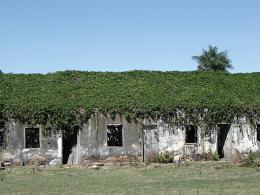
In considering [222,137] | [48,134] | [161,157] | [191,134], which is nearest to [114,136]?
[161,157]

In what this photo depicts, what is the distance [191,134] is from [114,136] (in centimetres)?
416

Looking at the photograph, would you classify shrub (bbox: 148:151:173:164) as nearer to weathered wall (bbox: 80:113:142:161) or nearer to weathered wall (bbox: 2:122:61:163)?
weathered wall (bbox: 80:113:142:161)

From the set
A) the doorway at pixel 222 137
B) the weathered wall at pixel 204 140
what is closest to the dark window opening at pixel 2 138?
the weathered wall at pixel 204 140

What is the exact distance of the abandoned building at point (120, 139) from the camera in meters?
25.8

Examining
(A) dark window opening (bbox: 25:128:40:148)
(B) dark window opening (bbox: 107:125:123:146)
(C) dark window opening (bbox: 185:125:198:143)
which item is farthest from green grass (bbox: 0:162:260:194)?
(B) dark window opening (bbox: 107:125:123:146)

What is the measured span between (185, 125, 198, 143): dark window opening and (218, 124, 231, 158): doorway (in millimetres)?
1359

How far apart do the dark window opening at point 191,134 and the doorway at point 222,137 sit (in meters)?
1.36

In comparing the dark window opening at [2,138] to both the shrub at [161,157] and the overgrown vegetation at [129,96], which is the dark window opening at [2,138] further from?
the shrub at [161,157]

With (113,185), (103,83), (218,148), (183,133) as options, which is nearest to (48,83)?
(103,83)

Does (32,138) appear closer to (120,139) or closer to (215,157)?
(120,139)

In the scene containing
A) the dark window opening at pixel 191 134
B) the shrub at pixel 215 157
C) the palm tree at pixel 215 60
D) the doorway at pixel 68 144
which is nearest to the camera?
the doorway at pixel 68 144

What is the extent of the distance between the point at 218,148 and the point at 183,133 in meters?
2.89

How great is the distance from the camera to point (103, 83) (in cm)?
2830

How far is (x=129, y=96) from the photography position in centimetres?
2697
